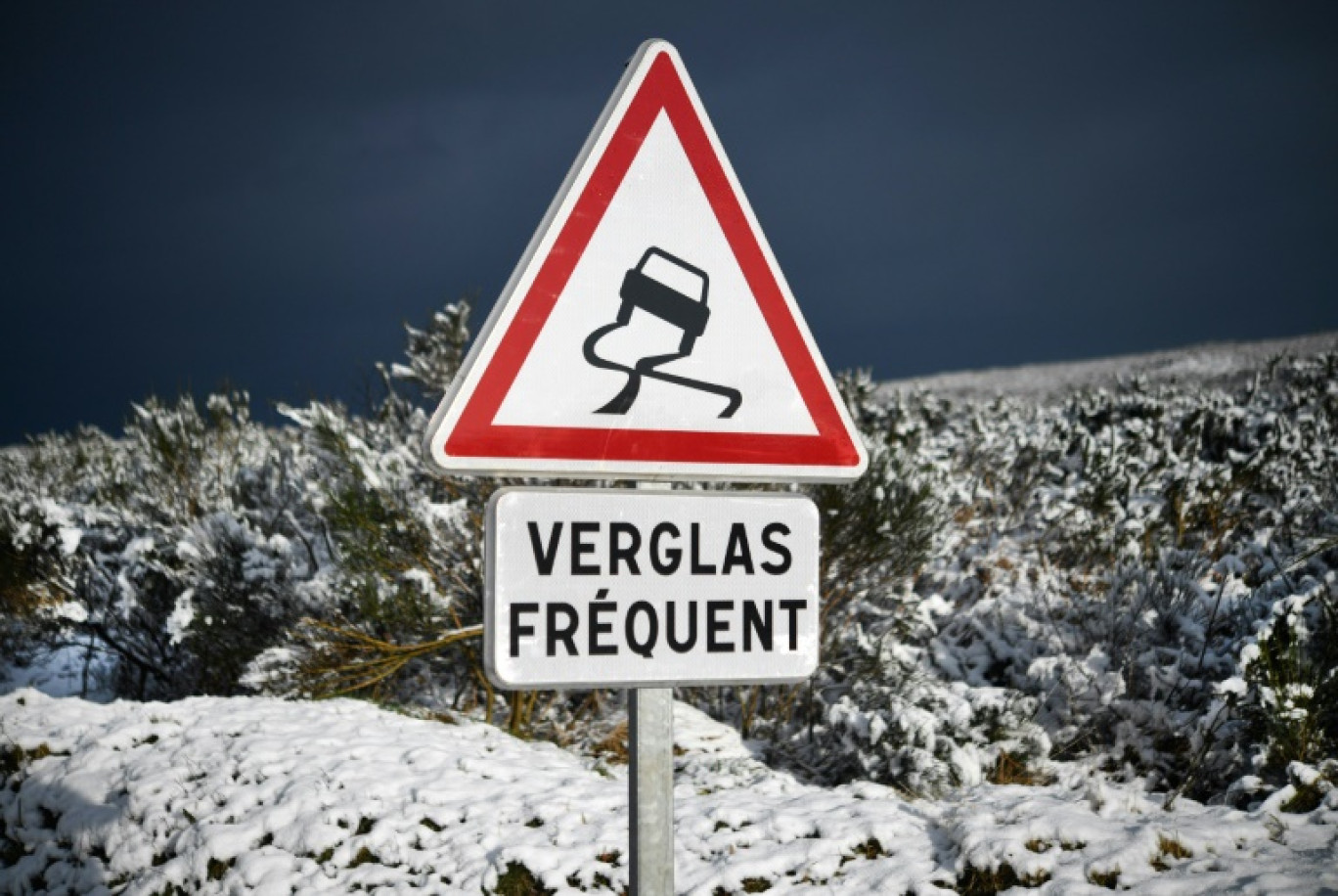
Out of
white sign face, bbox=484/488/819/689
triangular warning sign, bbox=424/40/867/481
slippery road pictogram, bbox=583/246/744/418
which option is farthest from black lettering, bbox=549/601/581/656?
slippery road pictogram, bbox=583/246/744/418

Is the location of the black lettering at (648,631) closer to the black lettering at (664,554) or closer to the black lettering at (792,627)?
the black lettering at (664,554)

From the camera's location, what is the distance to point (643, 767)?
1.37 m

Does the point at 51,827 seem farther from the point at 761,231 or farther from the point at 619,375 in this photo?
the point at 761,231

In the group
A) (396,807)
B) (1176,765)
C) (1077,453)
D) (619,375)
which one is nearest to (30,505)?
(396,807)

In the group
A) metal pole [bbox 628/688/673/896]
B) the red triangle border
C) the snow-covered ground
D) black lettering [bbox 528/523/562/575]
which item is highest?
the red triangle border

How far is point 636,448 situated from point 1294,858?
Result: 278 centimetres

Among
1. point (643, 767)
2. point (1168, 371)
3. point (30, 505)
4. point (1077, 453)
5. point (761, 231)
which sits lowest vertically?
point (643, 767)

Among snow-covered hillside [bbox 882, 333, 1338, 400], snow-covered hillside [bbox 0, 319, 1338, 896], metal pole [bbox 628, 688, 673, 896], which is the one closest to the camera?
metal pole [bbox 628, 688, 673, 896]

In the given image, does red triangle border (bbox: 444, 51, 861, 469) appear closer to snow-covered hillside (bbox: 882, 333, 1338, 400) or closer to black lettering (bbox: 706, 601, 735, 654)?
black lettering (bbox: 706, 601, 735, 654)

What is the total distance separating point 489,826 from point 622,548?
8.29 feet

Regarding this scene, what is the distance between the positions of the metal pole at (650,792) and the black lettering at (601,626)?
3.3 inches

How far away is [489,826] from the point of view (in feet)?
11.3

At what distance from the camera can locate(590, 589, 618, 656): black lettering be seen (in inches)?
55.3

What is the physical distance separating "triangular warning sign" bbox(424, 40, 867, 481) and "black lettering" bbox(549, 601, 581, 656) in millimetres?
227
